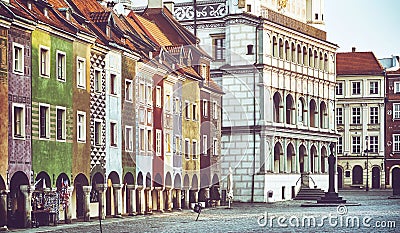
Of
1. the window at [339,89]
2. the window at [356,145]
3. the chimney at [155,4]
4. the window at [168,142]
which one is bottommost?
the window at [356,145]

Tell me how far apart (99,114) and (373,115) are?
2825 inches

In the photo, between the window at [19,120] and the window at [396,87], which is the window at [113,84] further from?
the window at [396,87]

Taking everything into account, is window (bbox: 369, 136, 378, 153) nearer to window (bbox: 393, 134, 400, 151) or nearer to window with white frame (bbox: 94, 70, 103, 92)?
window (bbox: 393, 134, 400, 151)

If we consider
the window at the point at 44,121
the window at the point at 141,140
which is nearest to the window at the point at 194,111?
the window at the point at 141,140

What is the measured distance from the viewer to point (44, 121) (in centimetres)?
4416

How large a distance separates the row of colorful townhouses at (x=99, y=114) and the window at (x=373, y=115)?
4914 cm

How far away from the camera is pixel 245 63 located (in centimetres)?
8175

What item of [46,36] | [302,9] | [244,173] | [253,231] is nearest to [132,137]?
[46,36]

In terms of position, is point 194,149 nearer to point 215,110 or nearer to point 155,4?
point 215,110

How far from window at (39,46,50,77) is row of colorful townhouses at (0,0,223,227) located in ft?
0.14

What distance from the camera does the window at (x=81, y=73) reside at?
157ft

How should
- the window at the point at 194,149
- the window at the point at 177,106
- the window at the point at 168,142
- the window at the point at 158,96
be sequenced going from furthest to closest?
1. the window at the point at 194,149
2. the window at the point at 177,106
3. the window at the point at 168,142
4. the window at the point at 158,96

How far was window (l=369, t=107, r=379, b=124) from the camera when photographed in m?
118

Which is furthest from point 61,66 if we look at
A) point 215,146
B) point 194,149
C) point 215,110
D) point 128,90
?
point 215,110
